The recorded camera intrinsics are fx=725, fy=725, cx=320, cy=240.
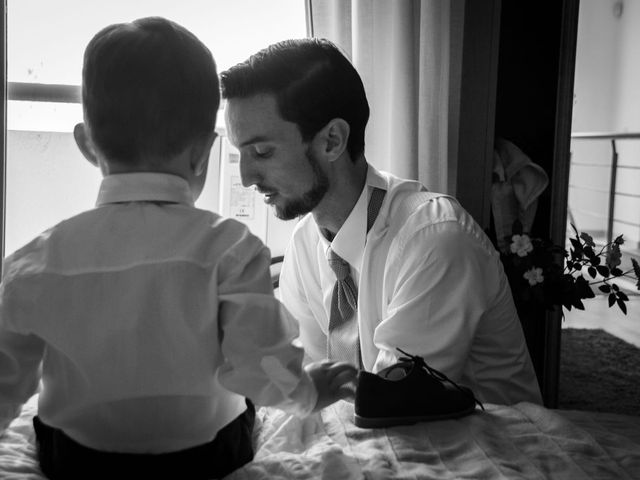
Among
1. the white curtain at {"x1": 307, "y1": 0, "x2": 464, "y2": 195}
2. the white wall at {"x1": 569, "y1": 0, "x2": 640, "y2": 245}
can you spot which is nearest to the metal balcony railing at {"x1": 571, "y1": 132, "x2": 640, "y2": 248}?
the white wall at {"x1": 569, "y1": 0, "x2": 640, "y2": 245}

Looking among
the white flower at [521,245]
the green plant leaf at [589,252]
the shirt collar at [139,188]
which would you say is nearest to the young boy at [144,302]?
the shirt collar at [139,188]

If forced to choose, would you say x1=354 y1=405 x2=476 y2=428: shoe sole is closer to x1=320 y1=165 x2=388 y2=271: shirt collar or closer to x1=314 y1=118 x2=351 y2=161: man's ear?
x1=320 y1=165 x2=388 y2=271: shirt collar

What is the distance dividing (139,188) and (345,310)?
974 mm

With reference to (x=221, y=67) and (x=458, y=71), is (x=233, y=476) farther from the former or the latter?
(x=458, y=71)

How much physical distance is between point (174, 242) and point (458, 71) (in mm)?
1589

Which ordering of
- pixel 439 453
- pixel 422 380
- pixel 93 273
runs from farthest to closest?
pixel 422 380
pixel 439 453
pixel 93 273

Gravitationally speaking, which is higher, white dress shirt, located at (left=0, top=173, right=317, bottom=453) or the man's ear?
the man's ear

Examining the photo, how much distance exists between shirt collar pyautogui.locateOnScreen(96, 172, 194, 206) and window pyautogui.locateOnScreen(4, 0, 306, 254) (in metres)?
1.21

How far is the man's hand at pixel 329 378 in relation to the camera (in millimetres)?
1001

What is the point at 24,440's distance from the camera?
3.33 ft

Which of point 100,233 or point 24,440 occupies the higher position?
point 100,233

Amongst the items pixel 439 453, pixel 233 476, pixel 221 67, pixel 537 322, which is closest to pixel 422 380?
pixel 439 453

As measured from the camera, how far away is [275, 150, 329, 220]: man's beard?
1754 mm

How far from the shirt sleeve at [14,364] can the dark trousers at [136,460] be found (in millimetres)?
50
